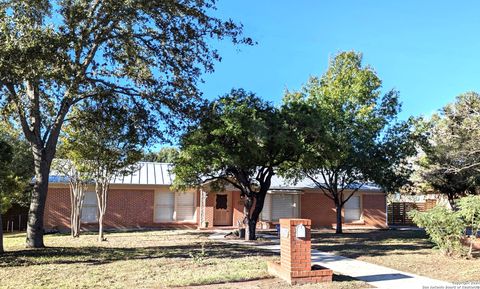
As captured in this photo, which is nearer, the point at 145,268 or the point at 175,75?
the point at 145,268

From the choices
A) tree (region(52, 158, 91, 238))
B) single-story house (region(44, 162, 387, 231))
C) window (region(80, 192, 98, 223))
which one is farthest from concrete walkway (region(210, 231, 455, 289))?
window (region(80, 192, 98, 223))

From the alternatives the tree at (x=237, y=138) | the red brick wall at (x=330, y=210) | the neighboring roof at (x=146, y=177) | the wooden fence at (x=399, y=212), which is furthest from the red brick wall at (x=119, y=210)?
the wooden fence at (x=399, y=212)

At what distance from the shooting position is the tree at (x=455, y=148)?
69.7ft

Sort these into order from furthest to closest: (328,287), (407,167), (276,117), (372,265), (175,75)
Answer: (407,167), (276,117), (175,75), (372,265), (328,287)

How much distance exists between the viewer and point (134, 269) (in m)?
9.62

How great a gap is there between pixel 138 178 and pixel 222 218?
5.60 meters

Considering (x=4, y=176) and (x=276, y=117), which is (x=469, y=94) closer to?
(x=276, y=117)

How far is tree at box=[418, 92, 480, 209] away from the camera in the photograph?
69.7ft

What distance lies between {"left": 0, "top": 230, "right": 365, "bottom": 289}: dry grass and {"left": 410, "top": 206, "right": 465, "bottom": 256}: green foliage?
14.0ft

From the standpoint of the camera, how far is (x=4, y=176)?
13.5m

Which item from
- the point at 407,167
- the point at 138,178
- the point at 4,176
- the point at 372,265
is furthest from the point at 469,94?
the point at 4,176

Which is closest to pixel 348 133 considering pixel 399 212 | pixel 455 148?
pixel 455 148

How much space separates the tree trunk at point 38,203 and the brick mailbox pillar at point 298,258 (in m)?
8.29

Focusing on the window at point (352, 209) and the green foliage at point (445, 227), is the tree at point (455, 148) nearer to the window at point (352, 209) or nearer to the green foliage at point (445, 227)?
the window at point (352, 209)
